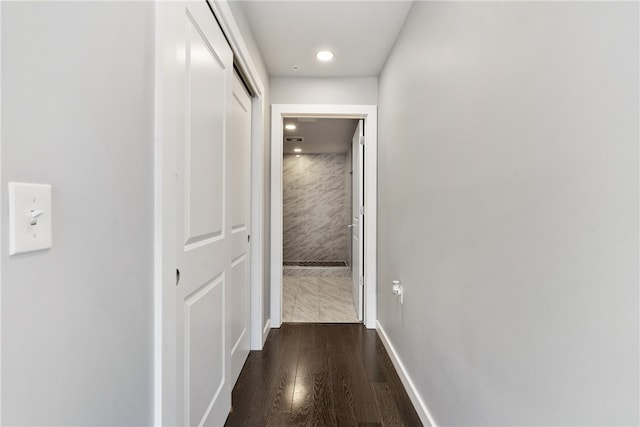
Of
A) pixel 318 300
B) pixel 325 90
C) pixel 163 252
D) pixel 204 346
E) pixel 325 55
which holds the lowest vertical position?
pixel 318 300

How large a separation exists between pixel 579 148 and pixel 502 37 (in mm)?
491

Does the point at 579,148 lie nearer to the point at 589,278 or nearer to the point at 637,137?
the point at 637,137

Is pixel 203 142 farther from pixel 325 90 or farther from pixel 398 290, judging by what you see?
pixel 325 90

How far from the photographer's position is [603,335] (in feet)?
2.10

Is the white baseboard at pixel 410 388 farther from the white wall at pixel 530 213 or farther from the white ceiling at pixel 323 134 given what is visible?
the white ceiling at pixel 323 134

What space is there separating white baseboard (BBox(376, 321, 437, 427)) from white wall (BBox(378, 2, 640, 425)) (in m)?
0.06

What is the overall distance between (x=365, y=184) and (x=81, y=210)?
8.10 ft

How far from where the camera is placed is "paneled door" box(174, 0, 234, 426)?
1.10 metres


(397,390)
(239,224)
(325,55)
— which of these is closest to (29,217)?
(239,224)

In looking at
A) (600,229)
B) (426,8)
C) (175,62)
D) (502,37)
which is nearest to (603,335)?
(600,229)

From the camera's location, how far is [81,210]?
0.67 metres

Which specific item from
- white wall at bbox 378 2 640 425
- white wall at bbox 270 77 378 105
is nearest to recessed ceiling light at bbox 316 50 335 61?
white wall at bbox 270 77 378 105

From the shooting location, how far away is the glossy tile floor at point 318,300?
323 centimetres

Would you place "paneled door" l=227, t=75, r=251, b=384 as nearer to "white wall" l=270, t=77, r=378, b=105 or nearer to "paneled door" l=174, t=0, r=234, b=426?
"paneled door" l=174, t=0, r=234, b=426
